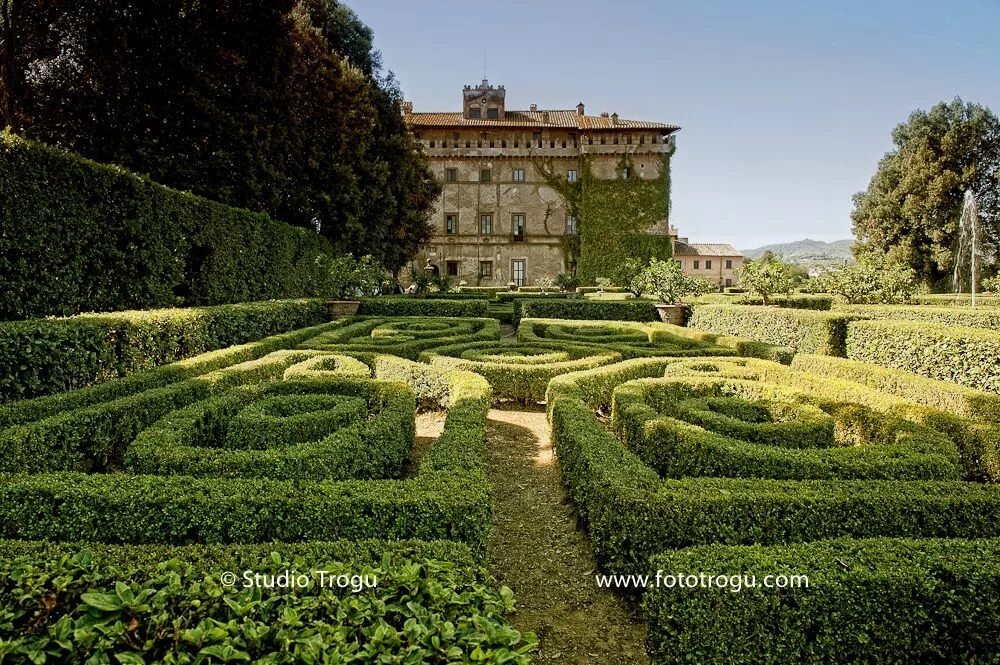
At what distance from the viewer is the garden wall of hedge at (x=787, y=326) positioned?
32.9 feet

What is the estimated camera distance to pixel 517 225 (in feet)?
131

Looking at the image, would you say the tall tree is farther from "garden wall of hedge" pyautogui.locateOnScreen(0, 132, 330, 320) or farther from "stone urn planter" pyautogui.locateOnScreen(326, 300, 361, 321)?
"garden wall of hedge" pyautogui.locateOnScreen(0, 132, 330, 320)

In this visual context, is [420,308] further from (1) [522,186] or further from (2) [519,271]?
(1) [522,186]

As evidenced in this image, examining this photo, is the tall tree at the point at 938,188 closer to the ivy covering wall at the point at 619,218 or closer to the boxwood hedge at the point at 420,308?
the ivy covering wall at the point at 619,218

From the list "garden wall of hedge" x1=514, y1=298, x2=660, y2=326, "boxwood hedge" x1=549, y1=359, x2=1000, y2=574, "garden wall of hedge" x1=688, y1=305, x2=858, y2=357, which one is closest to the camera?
"boxwood hedge" x1=549, y1=359, x2=1000, y2=574

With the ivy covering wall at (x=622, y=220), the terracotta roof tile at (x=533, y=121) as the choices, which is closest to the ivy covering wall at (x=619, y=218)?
the ivy covering wall at (x=622, y=220)

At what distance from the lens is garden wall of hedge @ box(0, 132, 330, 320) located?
7418 mm

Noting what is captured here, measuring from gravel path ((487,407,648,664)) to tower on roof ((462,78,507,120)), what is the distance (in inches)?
1537

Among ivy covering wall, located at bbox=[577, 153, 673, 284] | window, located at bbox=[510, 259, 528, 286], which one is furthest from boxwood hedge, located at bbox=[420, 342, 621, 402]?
window, located at bbox=[510, 259, 528, 286]

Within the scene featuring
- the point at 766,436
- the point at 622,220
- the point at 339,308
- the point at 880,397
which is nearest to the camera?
the point at 766,436

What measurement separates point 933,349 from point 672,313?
823cm

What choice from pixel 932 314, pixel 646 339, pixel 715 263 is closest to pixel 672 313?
pixel 646 339

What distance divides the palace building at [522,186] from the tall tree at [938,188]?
1376 cm

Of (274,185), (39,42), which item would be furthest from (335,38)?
(39,42)
